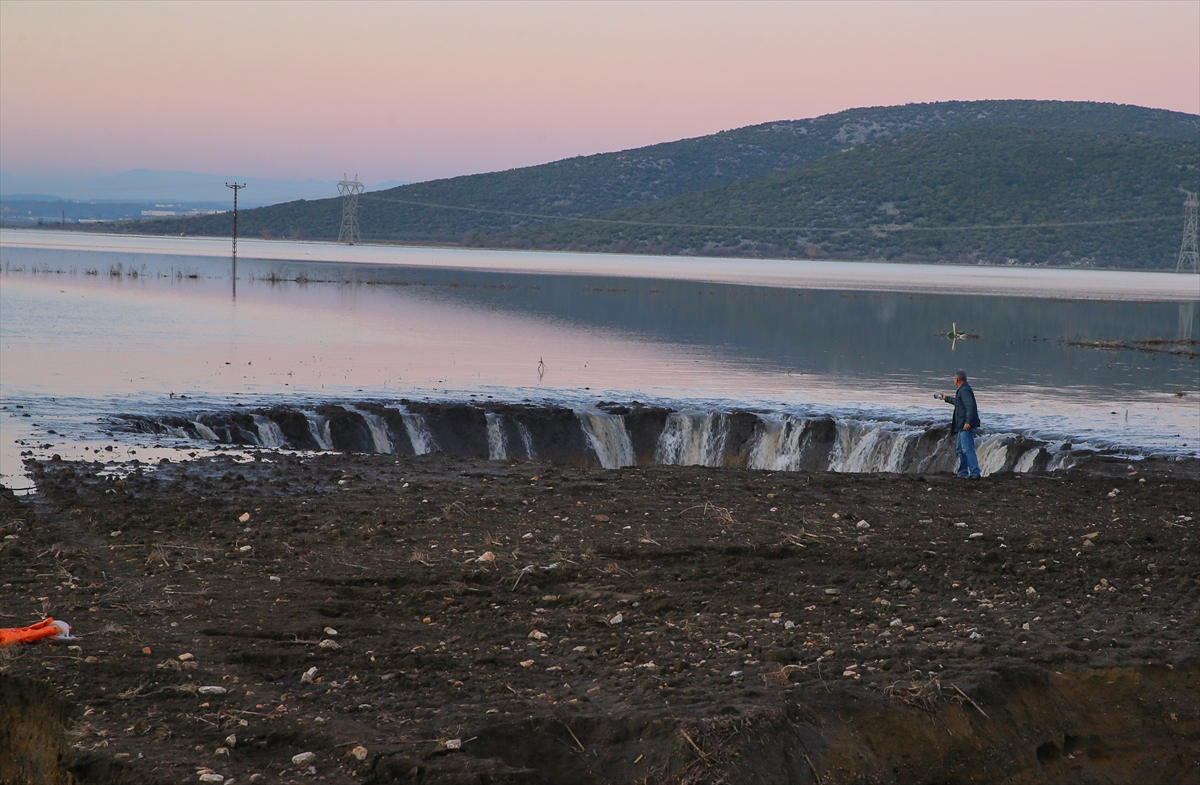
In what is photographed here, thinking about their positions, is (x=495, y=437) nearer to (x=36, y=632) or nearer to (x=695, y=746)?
(x=36, y=632)

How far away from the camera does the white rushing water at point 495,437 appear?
2178 centimetres

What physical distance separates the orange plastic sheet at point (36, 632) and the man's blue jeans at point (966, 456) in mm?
12917

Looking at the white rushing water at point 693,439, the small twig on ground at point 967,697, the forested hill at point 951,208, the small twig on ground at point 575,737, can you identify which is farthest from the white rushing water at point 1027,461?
the forested hill at point 951,208

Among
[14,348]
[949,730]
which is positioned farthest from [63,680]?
[14,348]

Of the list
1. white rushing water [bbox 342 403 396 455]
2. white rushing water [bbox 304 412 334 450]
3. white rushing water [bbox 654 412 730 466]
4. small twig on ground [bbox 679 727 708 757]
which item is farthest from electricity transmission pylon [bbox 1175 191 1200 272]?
small twig on ground [bbox 679 727 708 757]

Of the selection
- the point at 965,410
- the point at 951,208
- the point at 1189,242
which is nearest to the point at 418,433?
the point at 965,410

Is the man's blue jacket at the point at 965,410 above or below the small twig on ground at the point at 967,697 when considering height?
above

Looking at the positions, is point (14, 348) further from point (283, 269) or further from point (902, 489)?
point (283, 269)

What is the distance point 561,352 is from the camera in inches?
1417

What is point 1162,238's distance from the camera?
136375 millimetres

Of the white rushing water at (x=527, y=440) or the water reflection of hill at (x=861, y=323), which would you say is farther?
the water reflection of hill at (x=861, y=323)

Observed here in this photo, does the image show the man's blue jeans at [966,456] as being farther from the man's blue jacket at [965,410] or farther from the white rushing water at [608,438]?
the white rushing water at [608,438]

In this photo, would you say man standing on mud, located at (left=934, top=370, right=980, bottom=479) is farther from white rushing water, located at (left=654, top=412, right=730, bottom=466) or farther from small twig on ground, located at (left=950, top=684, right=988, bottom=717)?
small twig on ground, located at (left=950, top=684, right=988, bottom=717)

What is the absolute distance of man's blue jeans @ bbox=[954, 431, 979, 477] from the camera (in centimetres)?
1753
